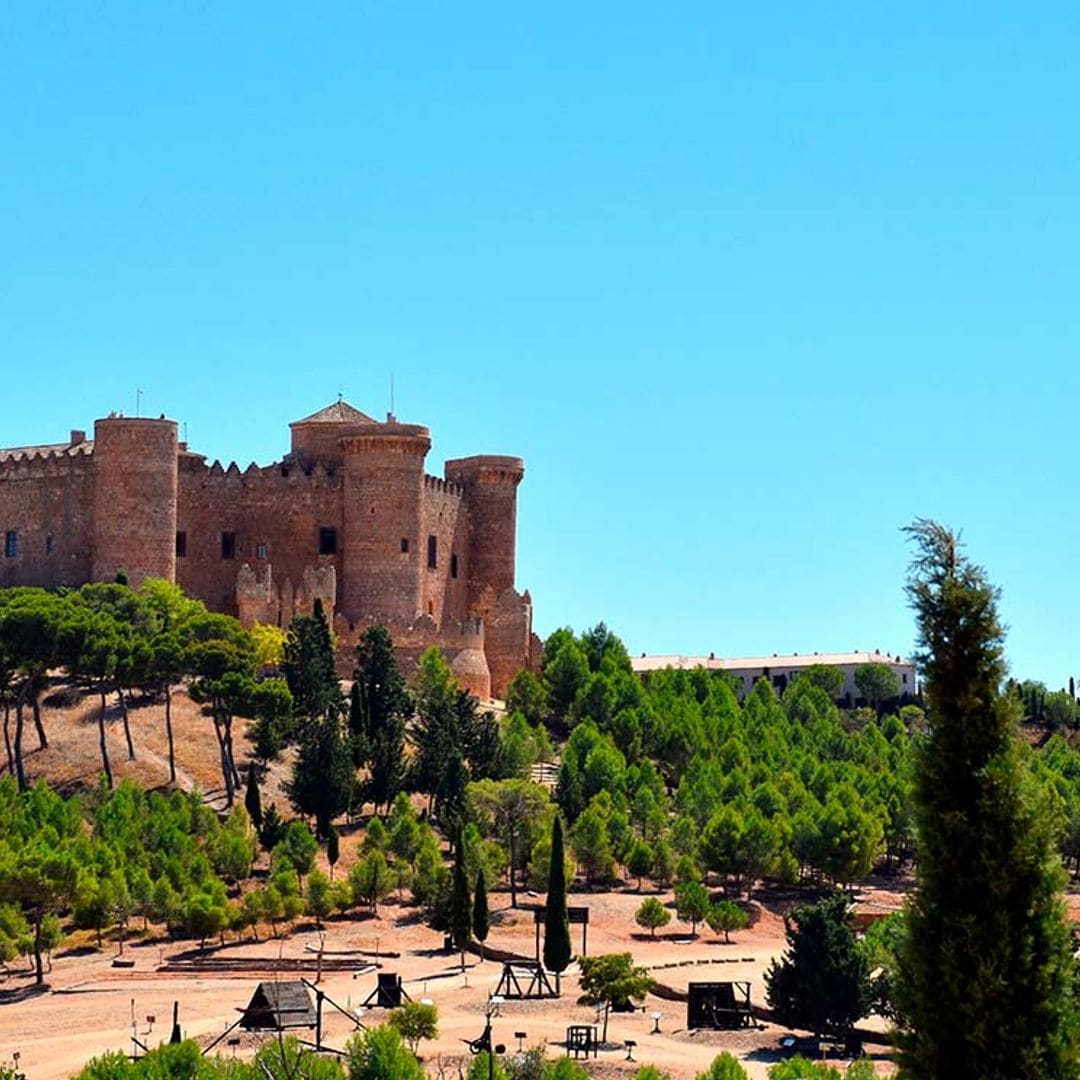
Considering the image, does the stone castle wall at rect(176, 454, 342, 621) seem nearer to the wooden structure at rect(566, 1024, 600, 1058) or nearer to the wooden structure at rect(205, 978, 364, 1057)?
the wooden structure at rect(205, 978, 364, 1057)

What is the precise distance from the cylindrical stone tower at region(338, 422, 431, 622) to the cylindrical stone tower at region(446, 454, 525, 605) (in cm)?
459

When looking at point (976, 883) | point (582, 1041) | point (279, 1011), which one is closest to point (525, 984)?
point (582, 1041)

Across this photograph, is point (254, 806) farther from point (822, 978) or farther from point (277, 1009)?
point (822, 978)

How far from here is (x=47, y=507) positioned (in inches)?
2226

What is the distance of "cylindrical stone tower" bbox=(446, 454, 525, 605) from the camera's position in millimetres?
61938

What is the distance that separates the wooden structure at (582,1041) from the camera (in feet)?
88.8

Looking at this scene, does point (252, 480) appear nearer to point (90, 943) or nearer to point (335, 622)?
point (335, 622)

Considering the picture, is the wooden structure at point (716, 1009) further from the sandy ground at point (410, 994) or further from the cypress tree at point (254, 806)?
the cypress tree at point (254, 806)

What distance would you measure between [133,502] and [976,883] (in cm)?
4444

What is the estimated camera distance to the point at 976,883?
1285 centimetres

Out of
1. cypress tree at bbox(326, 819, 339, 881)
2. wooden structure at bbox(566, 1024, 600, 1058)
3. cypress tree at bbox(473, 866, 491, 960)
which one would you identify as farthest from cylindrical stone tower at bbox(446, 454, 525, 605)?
wooden structure at bbox(566, 1024, 600, 1058)

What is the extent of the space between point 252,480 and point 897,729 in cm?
2269

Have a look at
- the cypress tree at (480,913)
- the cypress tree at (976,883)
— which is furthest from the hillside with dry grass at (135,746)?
the cypress tree at (976,883)

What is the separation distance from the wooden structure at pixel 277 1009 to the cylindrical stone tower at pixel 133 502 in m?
27.1
